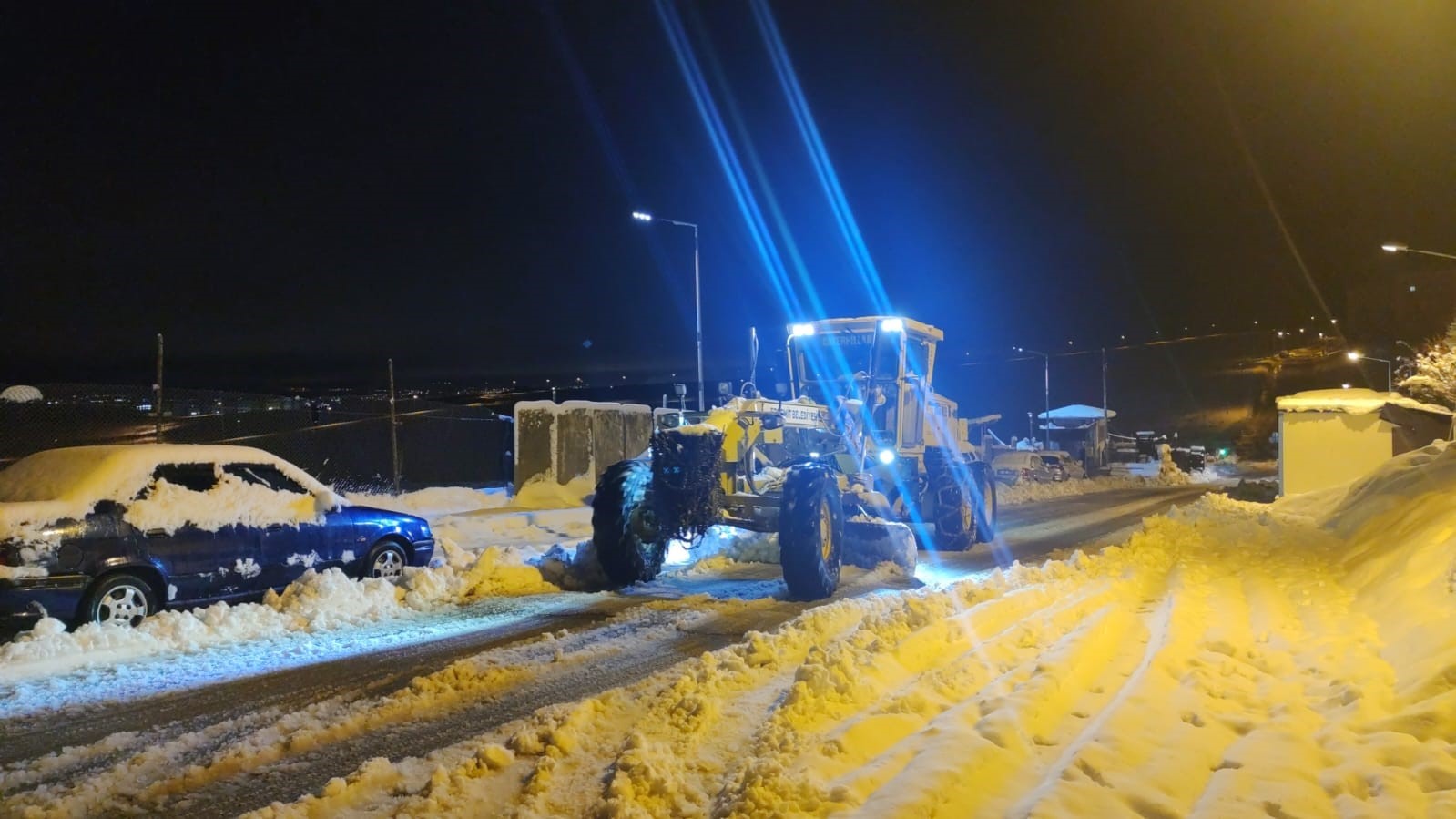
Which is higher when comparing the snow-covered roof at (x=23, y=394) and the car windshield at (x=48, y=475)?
the snow-covered roof at (x=23, y=394)

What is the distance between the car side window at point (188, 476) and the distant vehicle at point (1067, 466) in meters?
29.8

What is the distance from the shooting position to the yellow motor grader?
10.0 m

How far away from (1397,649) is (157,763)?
7421 millimetres

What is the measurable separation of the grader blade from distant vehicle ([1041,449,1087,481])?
2391 centimetres

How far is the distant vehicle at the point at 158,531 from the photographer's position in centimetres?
740

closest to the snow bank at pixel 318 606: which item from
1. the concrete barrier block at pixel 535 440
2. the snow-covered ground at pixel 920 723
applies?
the snow-covered ground at pixel 920 723

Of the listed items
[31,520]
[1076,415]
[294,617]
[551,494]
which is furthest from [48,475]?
[1076,415]

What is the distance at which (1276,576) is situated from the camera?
31.1 ft

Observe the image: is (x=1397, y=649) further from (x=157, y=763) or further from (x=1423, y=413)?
(x=1423, y=413)

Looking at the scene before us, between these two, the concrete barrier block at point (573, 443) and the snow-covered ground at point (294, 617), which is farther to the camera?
the concrete barrier block at point (573, 443)

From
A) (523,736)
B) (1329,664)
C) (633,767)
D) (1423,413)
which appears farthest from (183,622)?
(1423,413)

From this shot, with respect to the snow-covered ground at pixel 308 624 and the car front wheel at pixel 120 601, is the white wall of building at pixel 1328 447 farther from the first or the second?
the car front wheel at pixel 120 601

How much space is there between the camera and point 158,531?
8141mm

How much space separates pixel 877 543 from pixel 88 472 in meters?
8.38
